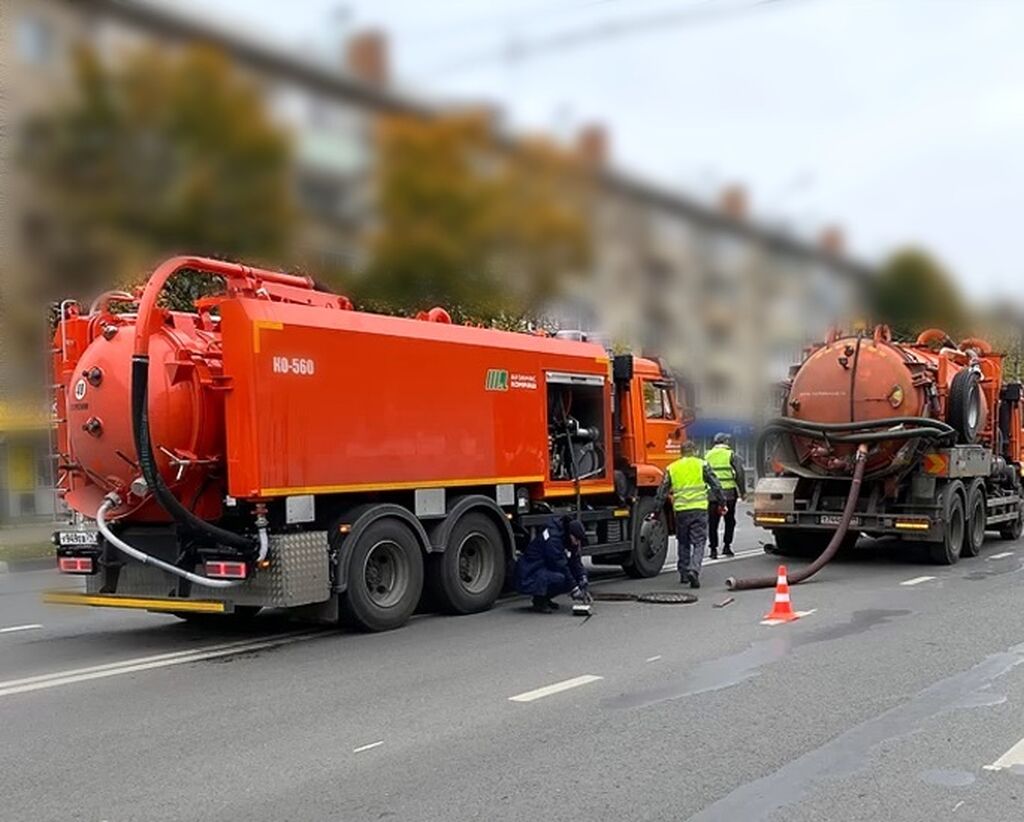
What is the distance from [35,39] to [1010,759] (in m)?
6.51

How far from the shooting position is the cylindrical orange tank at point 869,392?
13211mm

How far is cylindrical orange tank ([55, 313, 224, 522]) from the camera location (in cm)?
814

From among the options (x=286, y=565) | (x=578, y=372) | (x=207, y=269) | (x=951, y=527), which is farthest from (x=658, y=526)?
(x=207, y=269)

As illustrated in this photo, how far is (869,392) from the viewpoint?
13.3m

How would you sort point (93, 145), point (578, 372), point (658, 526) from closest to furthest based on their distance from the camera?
point (93, 145), point (578, 372), point (658, 526)

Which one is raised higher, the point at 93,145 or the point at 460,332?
the point at 93,145

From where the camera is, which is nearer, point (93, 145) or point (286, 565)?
point (93, 145)

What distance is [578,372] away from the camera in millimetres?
11719

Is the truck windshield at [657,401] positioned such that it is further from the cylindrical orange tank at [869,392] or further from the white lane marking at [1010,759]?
the white lane marking at [1010,759]

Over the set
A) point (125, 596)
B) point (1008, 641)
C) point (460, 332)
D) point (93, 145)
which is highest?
point (93, 145)

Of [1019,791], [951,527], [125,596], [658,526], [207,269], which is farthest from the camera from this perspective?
[951,527]

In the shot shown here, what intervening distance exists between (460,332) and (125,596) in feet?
12.0

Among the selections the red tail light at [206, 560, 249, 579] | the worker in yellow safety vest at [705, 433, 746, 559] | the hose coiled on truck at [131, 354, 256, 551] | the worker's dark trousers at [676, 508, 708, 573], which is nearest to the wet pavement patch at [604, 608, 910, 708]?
the worker's dark trousers at [676, 508, 708, 573]

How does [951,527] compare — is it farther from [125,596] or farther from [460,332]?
[125,596]
